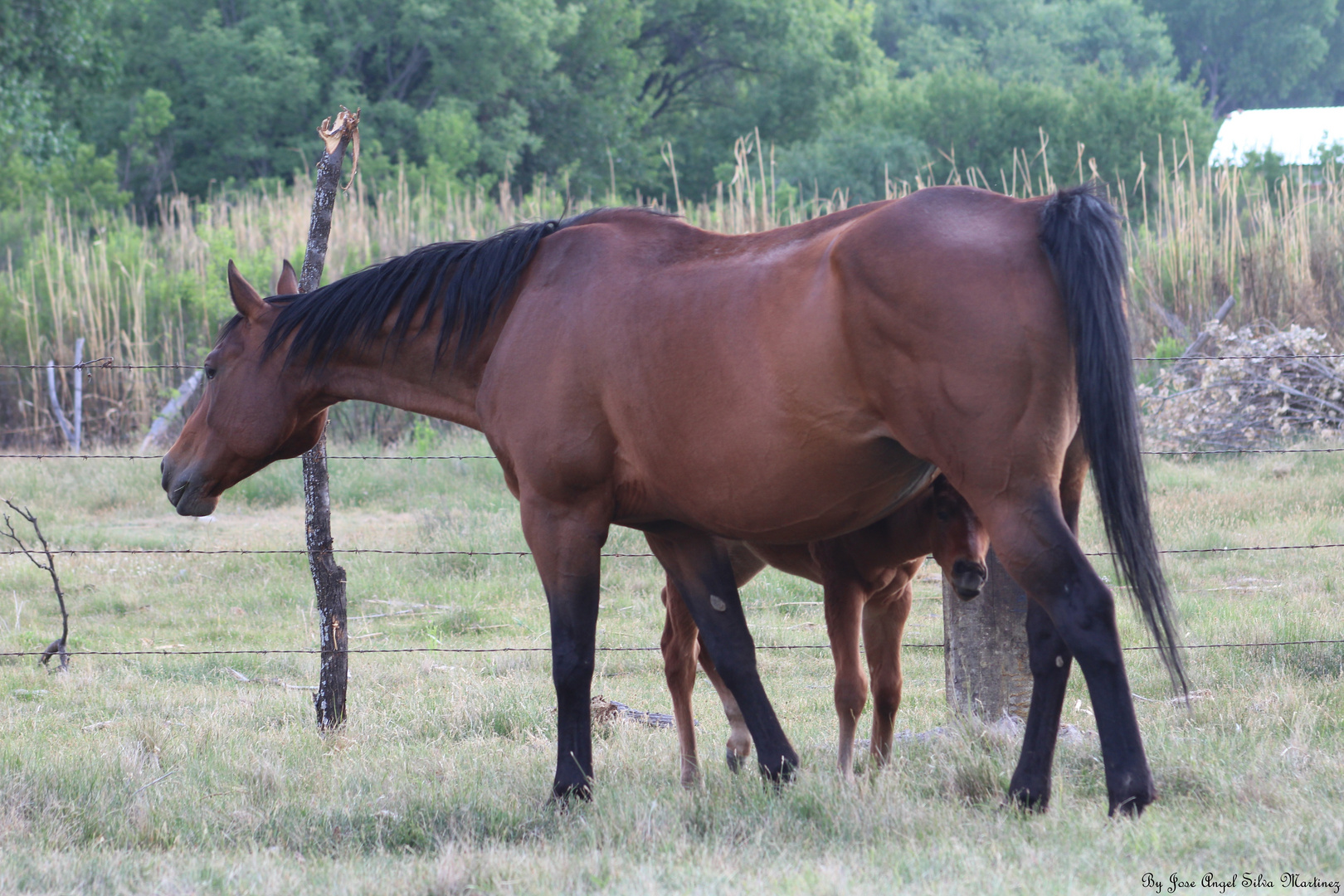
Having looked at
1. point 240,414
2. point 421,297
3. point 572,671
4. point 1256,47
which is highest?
point 1256,47

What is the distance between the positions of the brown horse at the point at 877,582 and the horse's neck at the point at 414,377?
1.05 metres

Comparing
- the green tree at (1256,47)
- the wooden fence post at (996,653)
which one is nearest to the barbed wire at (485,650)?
the wooden fence post at (996,653)

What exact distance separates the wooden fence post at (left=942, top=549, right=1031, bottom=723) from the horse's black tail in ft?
4.18

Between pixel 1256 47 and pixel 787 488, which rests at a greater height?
pixel 1256 47

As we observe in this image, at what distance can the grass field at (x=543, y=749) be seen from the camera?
3.05 meters

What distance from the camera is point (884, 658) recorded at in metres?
4.26

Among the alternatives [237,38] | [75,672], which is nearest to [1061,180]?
[237,38]

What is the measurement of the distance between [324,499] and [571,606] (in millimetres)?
1990

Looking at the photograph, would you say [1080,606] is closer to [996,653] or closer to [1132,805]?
[1132,805]

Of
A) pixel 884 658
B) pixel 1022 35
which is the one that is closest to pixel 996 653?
pixel 884 658

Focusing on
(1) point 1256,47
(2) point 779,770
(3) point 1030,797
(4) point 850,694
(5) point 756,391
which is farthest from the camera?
(1) point 1256,47

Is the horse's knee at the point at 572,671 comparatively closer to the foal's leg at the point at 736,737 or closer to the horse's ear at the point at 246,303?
the foal's leg at the point at 736,737

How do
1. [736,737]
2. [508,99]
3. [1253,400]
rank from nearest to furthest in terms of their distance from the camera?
[736,737], [1253,400], [508,99]

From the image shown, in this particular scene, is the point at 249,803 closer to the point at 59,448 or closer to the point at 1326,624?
the point at 1326,624
